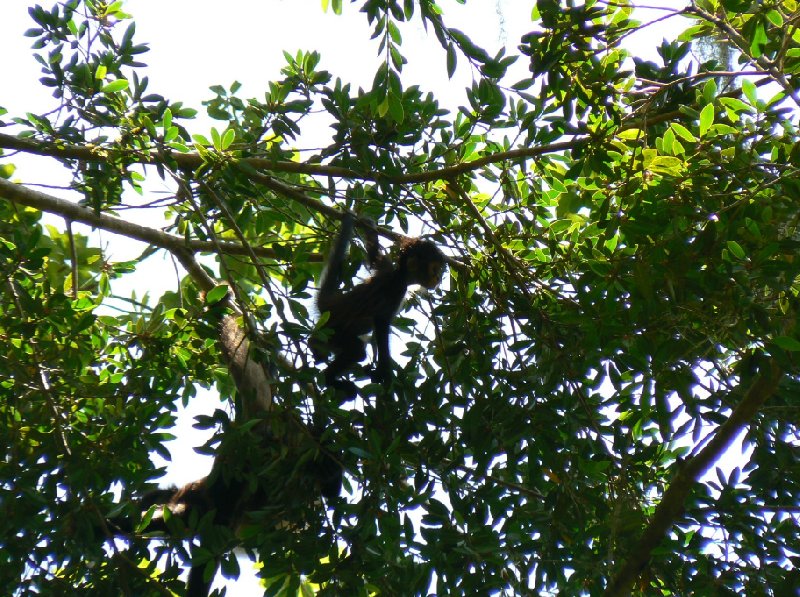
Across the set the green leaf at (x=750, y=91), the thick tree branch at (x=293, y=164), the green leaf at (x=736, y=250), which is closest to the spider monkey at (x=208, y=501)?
the thick tree branch at (x=293, y=164)

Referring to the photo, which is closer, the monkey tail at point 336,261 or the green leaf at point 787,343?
the green leaf at point 787,343

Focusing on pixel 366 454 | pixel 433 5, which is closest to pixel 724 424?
pixel 366 454

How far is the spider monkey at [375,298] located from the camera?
229 inches

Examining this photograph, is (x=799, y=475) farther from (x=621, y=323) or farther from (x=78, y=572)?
(x=78, y=572)

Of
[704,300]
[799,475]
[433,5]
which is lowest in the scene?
[799,475]

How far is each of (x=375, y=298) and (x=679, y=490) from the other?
2.90 meters

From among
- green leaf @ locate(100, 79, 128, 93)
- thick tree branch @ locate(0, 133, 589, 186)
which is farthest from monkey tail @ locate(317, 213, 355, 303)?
green leaf @ locate(100, 79, 128, 93)

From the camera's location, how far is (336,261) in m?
5.38

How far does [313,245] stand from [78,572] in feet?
8.59

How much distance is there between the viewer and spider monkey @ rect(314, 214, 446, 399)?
582 centimetres

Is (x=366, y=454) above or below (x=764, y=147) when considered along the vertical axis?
below

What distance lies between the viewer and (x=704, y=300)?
3.63m

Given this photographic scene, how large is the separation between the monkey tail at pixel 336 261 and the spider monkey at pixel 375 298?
10 millimetres

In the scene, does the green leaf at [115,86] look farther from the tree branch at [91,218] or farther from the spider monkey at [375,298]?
the spider monkey at [375,298]
